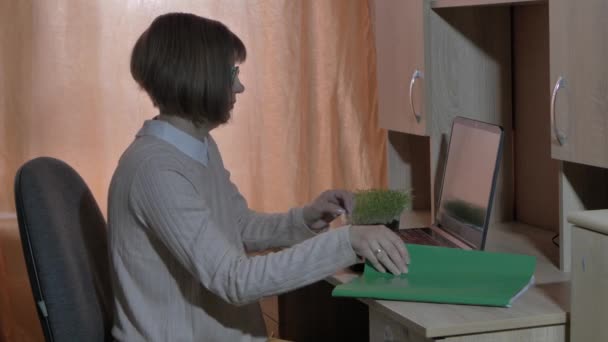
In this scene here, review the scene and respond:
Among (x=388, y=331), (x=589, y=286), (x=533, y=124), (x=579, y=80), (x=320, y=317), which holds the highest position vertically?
(x=579, y=80)

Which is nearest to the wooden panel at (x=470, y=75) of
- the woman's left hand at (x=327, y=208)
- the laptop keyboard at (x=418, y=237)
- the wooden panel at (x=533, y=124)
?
the wooden panel at (x=533, y=124)

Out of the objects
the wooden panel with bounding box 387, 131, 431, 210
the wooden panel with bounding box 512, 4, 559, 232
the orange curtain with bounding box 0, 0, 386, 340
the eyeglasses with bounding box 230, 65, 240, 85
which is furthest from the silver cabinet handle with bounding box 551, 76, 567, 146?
the orange curtain with bounding box 0, 0, 386, 340

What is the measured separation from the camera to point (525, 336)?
54.5 inches

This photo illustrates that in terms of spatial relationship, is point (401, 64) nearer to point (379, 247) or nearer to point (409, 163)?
point (409, 163)

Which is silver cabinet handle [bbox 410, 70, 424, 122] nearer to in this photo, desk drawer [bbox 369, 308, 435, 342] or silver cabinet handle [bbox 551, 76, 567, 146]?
silver cabinet handle [bbox 551, 76, 567, 146]

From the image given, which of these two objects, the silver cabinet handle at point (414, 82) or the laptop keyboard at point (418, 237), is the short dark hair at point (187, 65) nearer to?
the laptop keyboard at point (418, 237)

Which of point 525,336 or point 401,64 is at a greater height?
point 401,64

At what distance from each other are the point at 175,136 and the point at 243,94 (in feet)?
4.28

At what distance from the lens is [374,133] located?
2992mm

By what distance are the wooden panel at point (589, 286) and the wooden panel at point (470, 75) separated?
33.9 inches

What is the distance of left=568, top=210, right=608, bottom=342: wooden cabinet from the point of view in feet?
4.09

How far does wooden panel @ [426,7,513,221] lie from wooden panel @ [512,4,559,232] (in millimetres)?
24

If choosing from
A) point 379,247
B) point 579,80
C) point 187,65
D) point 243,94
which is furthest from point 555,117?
point 243,94

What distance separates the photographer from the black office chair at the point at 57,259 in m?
1.49
